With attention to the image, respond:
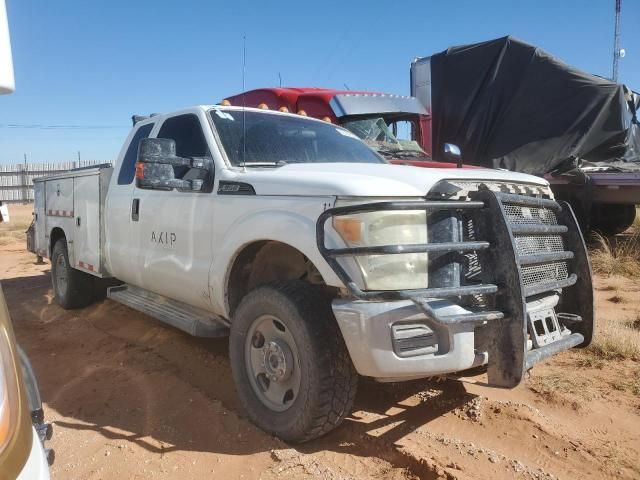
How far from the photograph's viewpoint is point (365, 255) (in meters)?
2.58

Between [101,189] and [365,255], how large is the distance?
3.55m

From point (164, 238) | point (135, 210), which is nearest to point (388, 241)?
point (164, 238)

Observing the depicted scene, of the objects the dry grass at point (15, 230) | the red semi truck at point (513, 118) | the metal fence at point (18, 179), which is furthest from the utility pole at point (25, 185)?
the red semi truck at point (513, 118)

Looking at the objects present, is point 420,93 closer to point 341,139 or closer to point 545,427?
point 341,139

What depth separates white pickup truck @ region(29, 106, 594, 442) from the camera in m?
2.60

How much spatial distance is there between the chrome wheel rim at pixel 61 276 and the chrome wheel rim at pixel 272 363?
3.79m

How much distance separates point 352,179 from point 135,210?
243 cm

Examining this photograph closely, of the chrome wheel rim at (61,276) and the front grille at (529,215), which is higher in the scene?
the front grille at (529,215)

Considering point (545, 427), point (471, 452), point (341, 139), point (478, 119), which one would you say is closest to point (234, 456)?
point (471, 452)

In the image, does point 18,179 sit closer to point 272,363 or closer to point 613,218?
point 613,218

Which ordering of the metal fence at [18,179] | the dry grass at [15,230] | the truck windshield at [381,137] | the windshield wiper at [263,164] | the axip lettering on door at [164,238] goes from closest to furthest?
the windshield wiper at [263,164] < the axip lettering on door at [164,238] < the truck windshield at [381,137] < the dry grass at [15,230] < the metal fence at [18,179]

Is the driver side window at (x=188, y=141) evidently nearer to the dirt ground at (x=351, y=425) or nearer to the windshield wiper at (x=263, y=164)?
the windshield wiper at (x=263, y=164)

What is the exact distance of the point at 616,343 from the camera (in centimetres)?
438

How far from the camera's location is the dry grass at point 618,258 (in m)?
7.43
